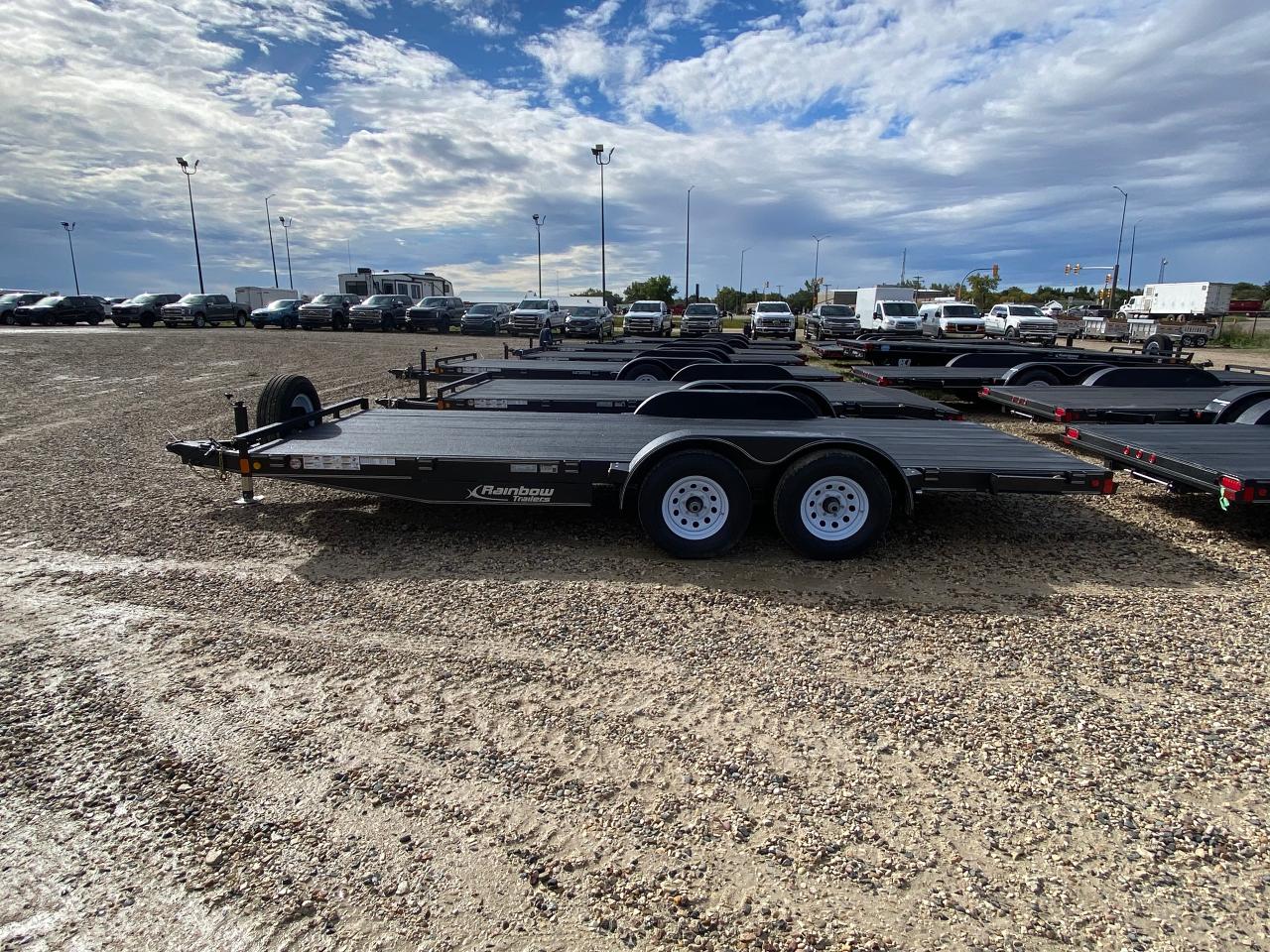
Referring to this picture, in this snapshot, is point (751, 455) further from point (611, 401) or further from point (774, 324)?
point (774, 324)

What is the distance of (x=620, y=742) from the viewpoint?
9.93ft

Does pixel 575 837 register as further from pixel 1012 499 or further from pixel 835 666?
pixel 1012 499

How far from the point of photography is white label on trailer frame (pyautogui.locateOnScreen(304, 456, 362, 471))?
513cm

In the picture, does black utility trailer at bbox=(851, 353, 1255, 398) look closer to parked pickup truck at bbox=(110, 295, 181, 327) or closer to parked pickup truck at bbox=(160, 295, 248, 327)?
parked pickup truck at bbox=(160, 295, 248, 327)

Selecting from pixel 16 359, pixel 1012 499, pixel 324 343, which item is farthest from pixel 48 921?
pixel 324 343

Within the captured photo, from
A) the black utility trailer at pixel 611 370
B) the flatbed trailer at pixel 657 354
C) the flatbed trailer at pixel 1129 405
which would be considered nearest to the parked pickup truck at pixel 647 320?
the flatbed trailer at pixel 657 354

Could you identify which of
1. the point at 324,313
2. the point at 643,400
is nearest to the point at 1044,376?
the point at 643,400

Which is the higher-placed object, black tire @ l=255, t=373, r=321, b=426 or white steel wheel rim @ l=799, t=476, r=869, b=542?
black tire @ l=255, t=373, r=321, b=426

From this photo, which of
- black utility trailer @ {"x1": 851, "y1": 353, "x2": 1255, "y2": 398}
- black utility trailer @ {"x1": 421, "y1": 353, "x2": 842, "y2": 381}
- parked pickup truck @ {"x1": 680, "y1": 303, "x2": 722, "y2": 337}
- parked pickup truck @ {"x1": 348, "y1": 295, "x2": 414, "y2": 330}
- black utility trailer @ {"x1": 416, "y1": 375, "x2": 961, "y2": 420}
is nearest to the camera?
black utility trailer @ {"x1": 416, "y1": 375, "x2": 961, "y2": 420}

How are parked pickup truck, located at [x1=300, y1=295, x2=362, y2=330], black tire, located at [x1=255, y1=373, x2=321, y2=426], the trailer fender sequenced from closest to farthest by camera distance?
the trailer fender, black tire, located at [x1=255, y1=373, x2=321, y2=426], parked pickup truck, located at [x1=300, y1=295, x2=362, y2=330]

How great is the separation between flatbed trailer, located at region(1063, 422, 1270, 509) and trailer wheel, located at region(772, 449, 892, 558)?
2.36m

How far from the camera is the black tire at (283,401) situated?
640cm

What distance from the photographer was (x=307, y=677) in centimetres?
350

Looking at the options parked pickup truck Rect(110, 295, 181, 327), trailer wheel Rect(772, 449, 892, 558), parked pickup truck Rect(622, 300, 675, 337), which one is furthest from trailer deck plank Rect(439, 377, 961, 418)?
parked pickup truck Rect(110, 295, 181, 327)
